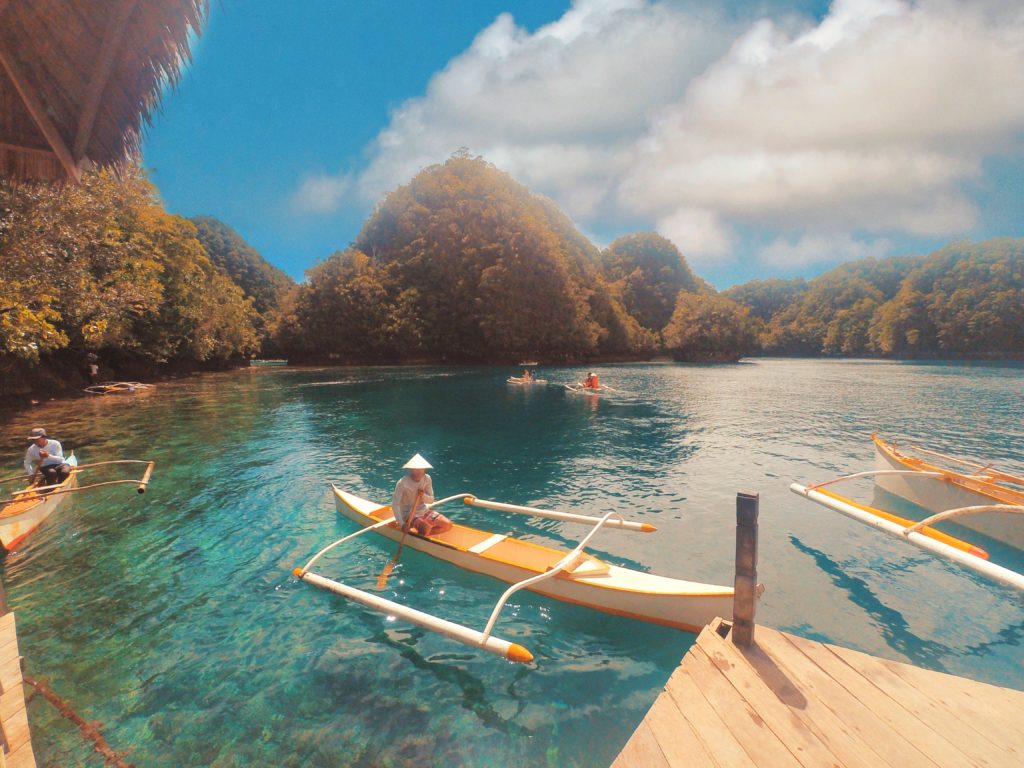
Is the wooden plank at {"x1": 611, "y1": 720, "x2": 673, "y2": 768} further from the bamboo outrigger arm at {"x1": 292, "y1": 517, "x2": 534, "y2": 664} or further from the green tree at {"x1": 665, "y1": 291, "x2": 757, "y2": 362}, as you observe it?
the green tree at {"x1": 665, "y1": 291, "x2": 757, "y2": 362}

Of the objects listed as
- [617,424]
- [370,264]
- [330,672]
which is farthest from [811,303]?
[330,672]

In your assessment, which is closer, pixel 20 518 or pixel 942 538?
pixel 942 538

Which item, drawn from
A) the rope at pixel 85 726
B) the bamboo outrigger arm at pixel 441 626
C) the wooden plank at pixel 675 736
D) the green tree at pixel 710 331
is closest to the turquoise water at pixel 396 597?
the rope at pixel 85 726

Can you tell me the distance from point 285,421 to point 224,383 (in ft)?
91.2

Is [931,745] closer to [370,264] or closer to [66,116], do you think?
[66,116]

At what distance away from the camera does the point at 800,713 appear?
13.6 ft

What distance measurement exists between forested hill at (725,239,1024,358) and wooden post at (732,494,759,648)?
12618cm

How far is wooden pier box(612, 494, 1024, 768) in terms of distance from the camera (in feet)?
12.1

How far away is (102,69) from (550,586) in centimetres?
1043

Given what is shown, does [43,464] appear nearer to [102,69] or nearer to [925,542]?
[102,69]

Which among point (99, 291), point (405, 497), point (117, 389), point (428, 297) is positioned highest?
point (428, 297)

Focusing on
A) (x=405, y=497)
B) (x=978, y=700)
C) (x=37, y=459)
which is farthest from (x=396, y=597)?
(x=37, y=459)

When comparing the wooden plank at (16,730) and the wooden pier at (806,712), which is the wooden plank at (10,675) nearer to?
the wooden plank at (16,730)

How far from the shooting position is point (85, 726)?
533 cm
